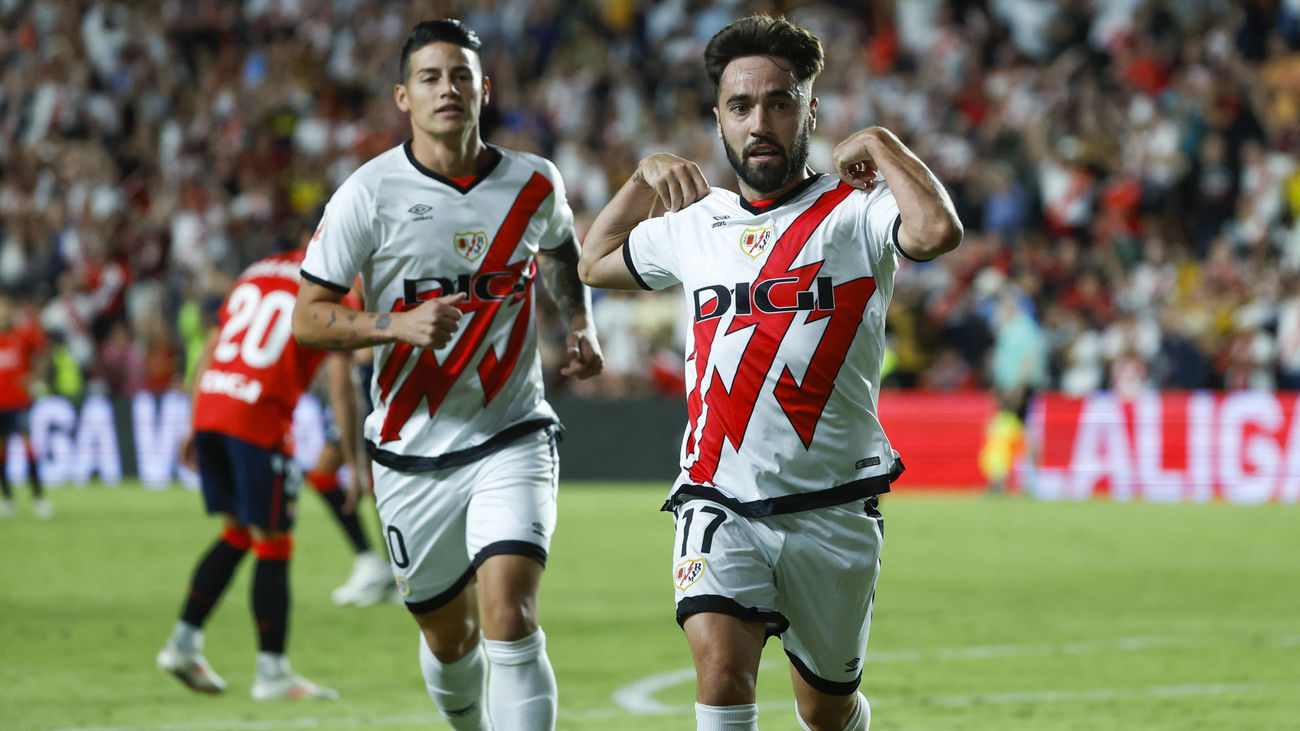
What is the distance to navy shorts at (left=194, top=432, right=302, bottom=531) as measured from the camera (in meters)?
7.89

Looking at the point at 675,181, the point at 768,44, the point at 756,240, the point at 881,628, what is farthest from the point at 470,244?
the point at 881,628

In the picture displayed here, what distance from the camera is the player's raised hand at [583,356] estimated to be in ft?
19.9

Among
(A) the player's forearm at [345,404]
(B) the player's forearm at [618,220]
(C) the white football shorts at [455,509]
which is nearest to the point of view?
(B) the player's forearm at [618,220]

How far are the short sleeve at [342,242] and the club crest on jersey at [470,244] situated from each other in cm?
30

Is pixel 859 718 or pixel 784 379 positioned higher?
pixel 784 379

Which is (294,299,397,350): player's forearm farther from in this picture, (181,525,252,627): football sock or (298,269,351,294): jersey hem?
(181,525,252,627): football sock

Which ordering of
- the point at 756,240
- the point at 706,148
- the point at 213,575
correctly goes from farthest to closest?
the point at 706,148
the point at 213,575
the point at 756,240

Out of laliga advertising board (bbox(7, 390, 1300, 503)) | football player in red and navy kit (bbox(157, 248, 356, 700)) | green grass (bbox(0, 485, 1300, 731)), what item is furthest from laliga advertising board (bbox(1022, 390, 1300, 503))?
football player in red and navy kit (bbox(157, 248, 356, 700))

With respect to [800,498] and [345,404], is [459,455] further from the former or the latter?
[345,404]

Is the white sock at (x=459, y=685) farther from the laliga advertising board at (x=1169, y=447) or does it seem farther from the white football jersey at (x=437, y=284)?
the laliga advertising board at (x=1169, y=447)

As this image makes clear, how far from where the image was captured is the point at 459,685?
596 centimetres

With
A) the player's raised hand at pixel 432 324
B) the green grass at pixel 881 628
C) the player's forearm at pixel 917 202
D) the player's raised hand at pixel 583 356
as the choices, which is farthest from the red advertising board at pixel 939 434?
the player's forearm at pixel 917 202

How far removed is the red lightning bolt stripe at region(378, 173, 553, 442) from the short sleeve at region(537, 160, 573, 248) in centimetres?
12

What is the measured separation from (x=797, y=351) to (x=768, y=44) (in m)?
0.86
